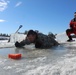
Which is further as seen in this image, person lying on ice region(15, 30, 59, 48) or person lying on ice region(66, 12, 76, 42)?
person lying on ice region(66, 12, 76, 42)

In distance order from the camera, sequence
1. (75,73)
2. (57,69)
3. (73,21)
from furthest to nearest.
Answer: (73,21)
(57,69)
(75,73)

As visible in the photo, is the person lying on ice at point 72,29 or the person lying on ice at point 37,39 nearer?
the person lying on ice at point 37,39

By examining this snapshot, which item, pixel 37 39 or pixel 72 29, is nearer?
pixel 37 39

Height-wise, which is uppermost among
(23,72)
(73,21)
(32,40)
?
(73,21)

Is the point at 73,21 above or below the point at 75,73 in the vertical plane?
above

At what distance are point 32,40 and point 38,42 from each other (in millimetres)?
244

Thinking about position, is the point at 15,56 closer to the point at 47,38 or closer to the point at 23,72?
the point at 23,72

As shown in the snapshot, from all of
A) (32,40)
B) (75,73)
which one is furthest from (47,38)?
(75,73)

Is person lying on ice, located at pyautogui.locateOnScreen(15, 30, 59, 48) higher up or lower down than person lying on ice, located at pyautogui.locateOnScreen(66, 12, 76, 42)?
lower down

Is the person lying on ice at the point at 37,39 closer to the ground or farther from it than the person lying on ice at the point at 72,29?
closer to the ground

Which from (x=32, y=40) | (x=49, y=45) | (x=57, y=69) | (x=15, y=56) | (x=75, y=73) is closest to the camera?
(x=75, y=73)

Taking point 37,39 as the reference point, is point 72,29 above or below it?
above

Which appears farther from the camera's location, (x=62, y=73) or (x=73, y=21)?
(x=73, y=21)

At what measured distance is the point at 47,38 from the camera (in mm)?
7695
